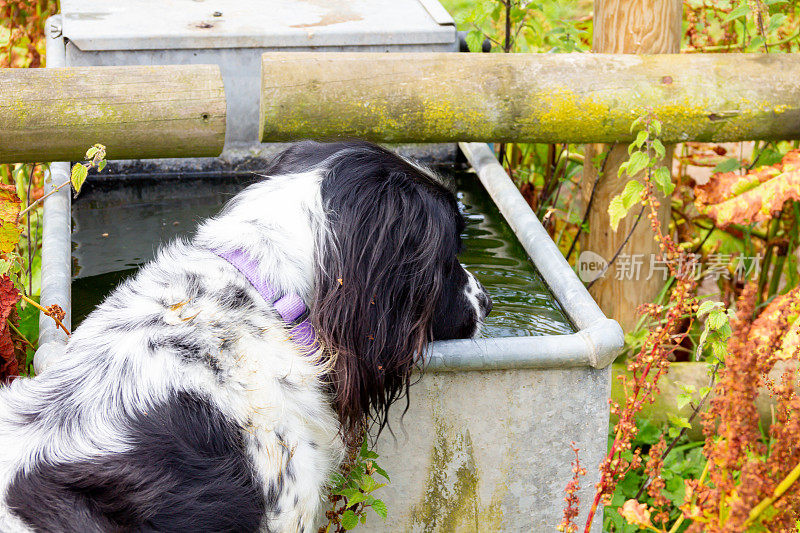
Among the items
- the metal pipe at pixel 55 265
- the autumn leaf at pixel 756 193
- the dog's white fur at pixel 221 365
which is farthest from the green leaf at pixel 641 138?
the metal pipe at pixel 55 265

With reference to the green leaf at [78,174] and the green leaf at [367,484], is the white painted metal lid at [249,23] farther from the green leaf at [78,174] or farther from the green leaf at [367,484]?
the green leaf at [367,484]

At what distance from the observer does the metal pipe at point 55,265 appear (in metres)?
2.35

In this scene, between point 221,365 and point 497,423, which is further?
point 497,423

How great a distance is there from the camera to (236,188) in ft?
12.7

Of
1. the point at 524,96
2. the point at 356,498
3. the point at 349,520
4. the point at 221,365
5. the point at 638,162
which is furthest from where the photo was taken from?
the point at 524,96

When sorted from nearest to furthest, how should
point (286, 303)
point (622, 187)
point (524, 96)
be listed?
point (286, 303) → point (524, 96) → point (622, 187)

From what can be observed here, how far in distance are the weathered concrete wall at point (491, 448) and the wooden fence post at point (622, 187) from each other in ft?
4.51

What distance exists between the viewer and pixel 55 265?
2803mm

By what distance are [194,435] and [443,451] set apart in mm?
873

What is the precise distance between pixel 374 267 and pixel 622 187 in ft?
6.25

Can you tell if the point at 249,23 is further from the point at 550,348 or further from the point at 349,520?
the point at 349,520

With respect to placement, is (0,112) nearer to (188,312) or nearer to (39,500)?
(188,312)

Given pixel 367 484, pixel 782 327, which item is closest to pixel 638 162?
pixel 782 327

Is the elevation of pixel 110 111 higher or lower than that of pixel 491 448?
higher
